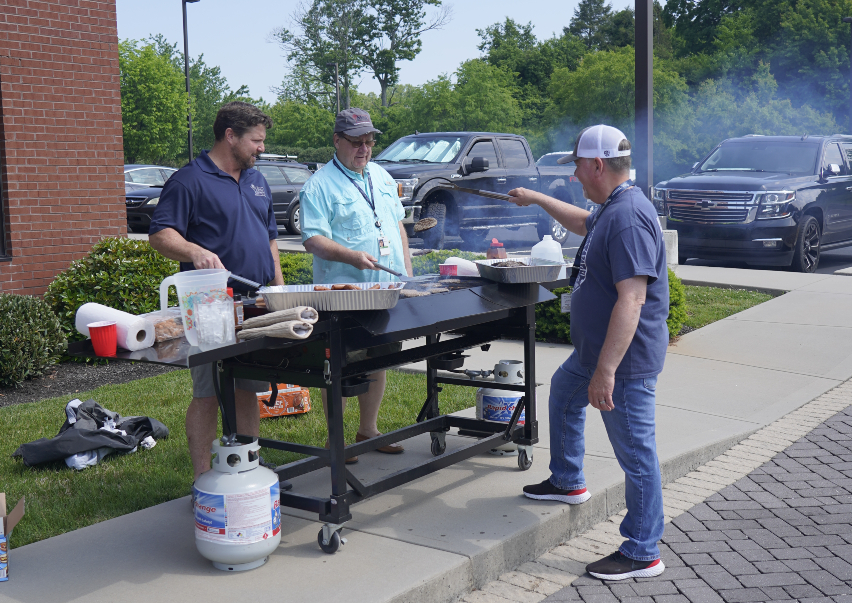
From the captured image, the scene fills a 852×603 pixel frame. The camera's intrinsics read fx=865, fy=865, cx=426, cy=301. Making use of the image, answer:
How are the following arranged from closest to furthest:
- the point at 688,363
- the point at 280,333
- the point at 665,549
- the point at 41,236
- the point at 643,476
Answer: the point at 280,333, the point at 643,476, the point at 665,549, the point at 688,363, the point at 41,236

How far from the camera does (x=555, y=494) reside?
14.2 feet

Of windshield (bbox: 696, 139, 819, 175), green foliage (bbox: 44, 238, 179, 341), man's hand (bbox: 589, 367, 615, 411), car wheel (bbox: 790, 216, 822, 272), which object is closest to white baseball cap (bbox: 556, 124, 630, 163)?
man's hand (bbox: 589, 367, 615, 411)

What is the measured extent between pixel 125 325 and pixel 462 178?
451 inches

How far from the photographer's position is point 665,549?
412 cm

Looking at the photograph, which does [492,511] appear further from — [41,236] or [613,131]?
[41,236]

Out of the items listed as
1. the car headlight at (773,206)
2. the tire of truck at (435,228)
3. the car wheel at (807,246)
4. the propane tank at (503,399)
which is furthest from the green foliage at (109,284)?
the car wheel at (807,246)

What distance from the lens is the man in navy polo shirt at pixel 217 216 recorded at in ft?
13.7

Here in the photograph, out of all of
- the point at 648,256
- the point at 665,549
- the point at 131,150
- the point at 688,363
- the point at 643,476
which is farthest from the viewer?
the point at 131,150

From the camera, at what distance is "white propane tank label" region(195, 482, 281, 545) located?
11.4 feet

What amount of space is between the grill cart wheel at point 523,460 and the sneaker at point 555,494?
19.6 inches

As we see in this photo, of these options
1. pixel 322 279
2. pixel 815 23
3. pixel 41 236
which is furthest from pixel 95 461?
pixel 815 23

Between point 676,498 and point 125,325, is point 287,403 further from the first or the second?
point 125,325

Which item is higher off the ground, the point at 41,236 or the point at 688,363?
the point at 41,236

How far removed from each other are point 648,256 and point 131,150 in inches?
1548
